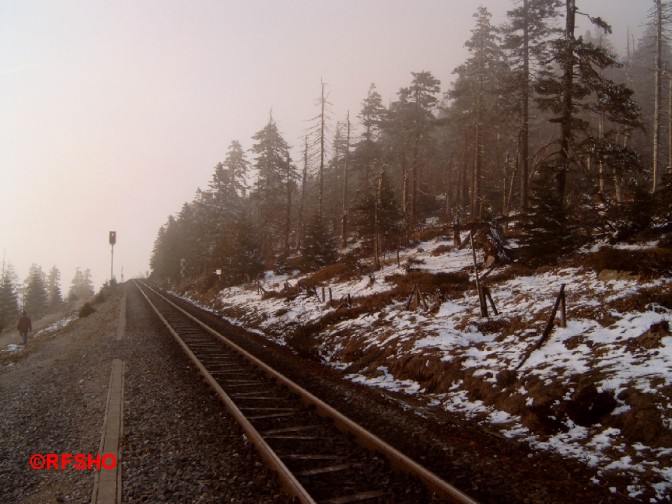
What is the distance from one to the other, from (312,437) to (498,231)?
14.8m

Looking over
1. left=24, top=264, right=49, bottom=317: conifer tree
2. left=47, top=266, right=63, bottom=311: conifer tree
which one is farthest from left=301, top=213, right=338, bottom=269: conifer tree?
left=47, top=266, right=63, bottom=311: conifer tree

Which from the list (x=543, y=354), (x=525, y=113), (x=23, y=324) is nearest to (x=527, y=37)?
(x=525, y=113)

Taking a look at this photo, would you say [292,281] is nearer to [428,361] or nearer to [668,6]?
[428,361]

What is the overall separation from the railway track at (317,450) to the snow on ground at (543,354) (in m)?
2.24

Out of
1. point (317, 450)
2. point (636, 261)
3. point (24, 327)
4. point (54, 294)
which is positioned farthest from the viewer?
point (54, 294)

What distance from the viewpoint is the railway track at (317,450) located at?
4492 mm

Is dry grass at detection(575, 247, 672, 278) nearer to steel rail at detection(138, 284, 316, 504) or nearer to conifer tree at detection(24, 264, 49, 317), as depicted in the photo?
steel rail at detection(138, 284, 316, 504)

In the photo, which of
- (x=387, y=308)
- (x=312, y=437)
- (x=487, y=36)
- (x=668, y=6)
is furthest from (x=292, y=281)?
(x=668, y=6)

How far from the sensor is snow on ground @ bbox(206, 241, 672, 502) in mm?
5418

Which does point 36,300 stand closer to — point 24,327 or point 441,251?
point 24,327

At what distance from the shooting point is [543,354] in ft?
26.6

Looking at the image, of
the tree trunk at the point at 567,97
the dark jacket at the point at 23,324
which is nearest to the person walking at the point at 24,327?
the dark jacket at the point at 23,324

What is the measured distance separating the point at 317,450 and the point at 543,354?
515 cm

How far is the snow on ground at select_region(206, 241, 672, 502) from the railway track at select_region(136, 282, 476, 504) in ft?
7.34
